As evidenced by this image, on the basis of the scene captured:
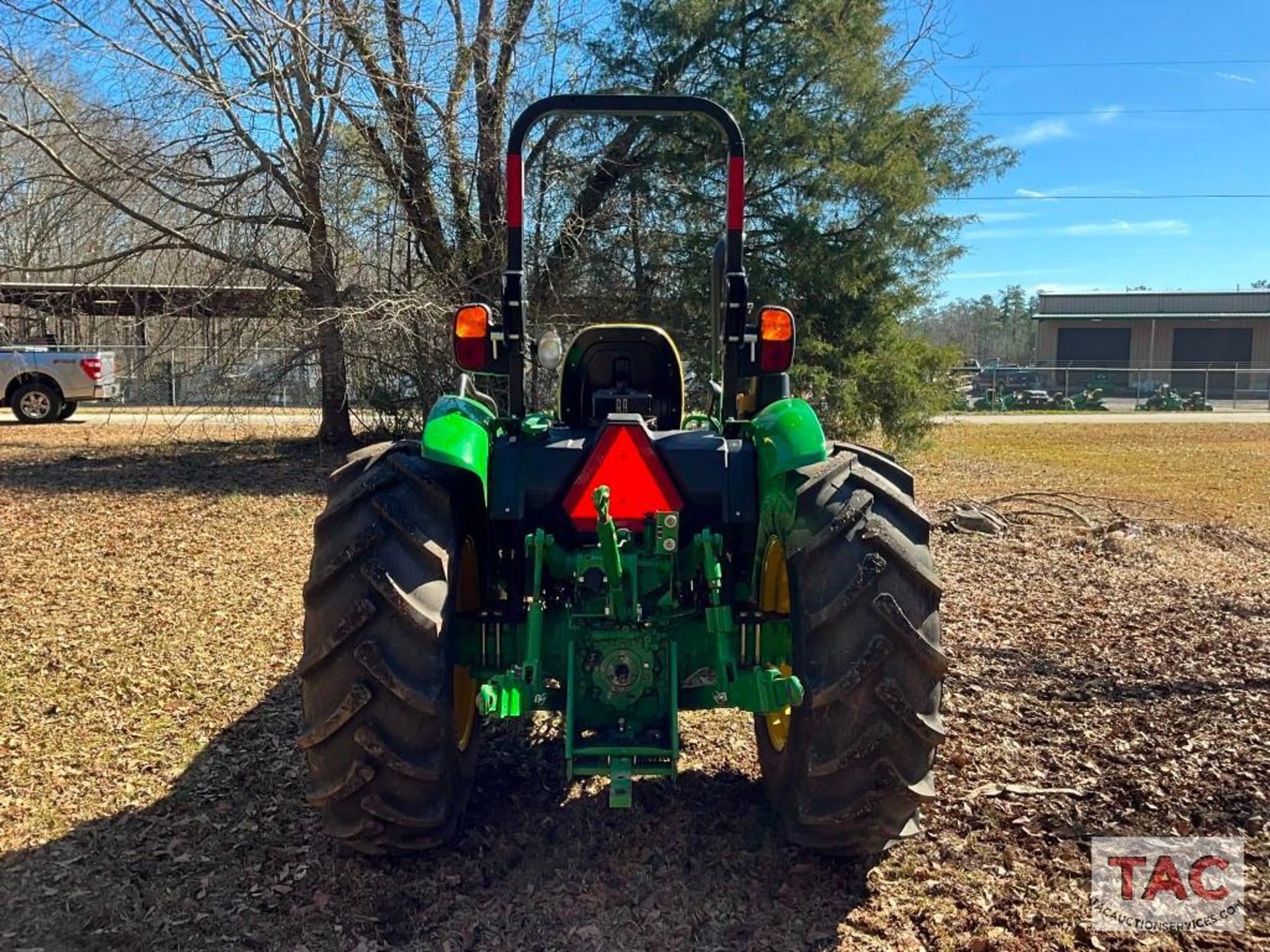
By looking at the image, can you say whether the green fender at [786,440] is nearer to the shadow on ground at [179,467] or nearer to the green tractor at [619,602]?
the green tractor at [619,602]

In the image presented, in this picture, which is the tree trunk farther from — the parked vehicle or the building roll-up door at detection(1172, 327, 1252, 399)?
the building roll-up door at detection(1172, 327, 1252, 399)

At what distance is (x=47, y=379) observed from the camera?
21.0 metres

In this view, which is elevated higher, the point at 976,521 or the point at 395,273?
the point at 395,273

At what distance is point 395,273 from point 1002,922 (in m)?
11.7

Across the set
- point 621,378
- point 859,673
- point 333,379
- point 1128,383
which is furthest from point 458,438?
point 1128,383

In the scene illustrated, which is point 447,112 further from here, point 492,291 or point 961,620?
point 961,620

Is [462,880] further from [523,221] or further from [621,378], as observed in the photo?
[523,221]

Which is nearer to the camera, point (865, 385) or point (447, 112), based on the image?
point (447, 112)

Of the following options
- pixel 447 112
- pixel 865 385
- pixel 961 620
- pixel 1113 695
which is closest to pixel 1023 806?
pixel 1113 695

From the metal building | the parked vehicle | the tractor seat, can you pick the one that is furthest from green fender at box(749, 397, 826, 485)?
the metal building

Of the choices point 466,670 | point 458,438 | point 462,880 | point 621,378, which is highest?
point 621,378

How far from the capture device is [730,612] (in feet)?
11.1

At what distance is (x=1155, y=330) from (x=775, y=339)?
176ft

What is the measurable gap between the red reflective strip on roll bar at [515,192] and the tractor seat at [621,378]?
1.80ft
